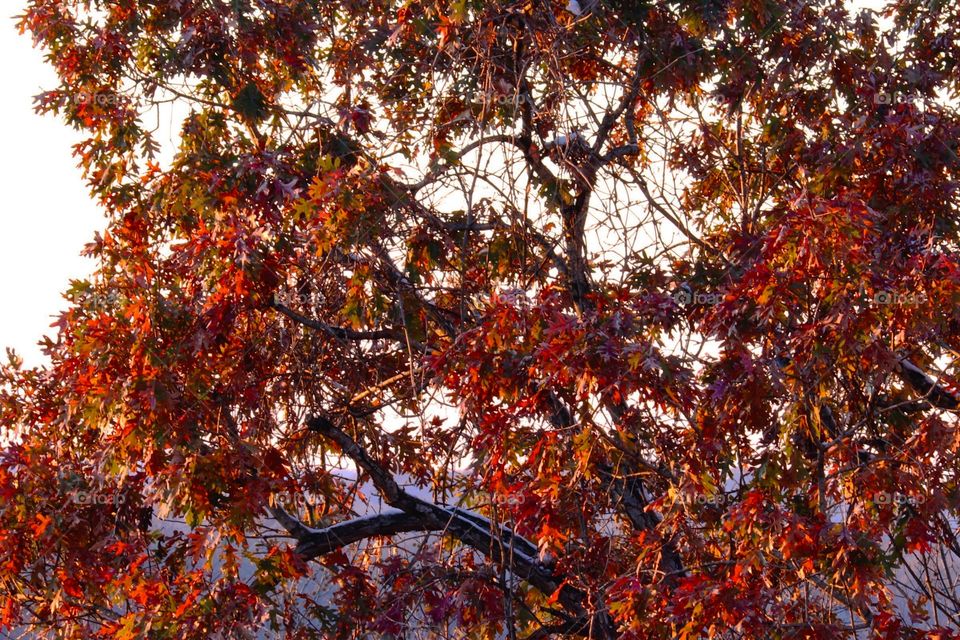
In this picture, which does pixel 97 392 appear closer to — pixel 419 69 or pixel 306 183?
pixel 306 183

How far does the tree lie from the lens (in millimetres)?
4605

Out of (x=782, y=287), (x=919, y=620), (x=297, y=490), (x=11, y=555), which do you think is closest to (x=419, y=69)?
(x=297, y=490)

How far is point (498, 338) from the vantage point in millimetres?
4984

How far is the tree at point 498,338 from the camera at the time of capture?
15.1ft

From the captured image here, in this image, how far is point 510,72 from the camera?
6.09 metres
